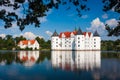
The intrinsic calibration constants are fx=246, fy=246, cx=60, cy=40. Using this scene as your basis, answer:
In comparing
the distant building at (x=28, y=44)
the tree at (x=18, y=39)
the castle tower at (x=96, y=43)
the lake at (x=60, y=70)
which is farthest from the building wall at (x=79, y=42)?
the lake at (x=60, y=70)

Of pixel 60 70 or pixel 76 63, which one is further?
pixel 76 63

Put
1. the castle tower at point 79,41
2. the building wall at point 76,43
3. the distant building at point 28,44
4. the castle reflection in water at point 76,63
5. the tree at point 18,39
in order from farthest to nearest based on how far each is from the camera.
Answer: the tree at point 18,39, the distant building at point 28,44, the building wall at point 76,43, the castle tower at point 79,41, the castle reflection in water at point 76,63

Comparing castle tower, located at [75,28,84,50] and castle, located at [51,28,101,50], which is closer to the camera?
castle tower, located at [75,28,84,50]

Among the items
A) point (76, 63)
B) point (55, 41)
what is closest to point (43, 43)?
point (55, 41)

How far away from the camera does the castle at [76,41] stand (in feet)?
323

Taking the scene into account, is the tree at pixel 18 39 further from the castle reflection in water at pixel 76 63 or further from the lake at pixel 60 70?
the lake at pixel 60 70

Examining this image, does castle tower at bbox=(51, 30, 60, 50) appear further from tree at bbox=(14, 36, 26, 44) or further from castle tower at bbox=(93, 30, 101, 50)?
tree at bbox=(14, 36, 26, 44)

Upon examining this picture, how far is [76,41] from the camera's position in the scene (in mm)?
98438

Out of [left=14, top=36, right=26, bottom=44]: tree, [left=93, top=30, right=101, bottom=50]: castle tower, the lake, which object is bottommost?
the lake

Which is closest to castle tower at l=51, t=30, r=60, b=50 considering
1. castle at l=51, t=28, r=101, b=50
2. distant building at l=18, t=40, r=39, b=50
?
castle at l=51, t=28, r=101, b=50

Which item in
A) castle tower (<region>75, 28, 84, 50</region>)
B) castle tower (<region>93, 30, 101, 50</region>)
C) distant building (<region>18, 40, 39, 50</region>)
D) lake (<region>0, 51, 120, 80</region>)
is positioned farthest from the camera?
distant building (<region>18, 40, 39, 50</region>)

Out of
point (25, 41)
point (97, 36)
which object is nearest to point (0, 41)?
point (25, 41)

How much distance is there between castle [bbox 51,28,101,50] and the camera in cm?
9831

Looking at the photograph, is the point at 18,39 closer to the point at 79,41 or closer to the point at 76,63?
the point at 79,41
